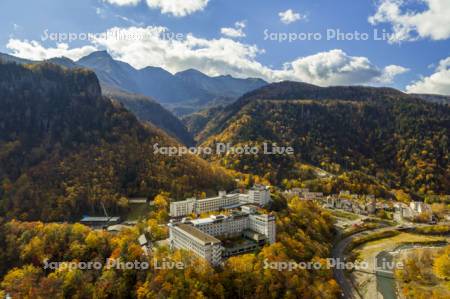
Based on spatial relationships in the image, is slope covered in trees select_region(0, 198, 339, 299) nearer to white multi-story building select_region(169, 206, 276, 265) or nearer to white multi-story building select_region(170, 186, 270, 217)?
white multi-story building select_region(169, 206, 276, 265)

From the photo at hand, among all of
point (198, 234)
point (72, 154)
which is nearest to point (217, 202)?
point (198, 234)

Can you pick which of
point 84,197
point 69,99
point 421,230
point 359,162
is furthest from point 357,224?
point 69,99

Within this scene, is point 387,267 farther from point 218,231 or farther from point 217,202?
point 217,202

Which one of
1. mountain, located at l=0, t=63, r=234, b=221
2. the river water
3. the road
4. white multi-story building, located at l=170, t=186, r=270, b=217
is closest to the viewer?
the road

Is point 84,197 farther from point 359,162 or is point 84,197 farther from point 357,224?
point 359,162

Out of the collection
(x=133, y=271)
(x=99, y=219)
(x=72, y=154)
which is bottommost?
(x=133, y=271)

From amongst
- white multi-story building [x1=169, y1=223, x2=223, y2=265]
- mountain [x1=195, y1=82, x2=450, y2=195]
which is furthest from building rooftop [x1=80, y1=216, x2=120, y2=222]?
mountain [x1=195, y1=82, x2=450, y2=195]

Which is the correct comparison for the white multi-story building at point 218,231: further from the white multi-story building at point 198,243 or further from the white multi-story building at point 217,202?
the white multi-story building at point 217,202
